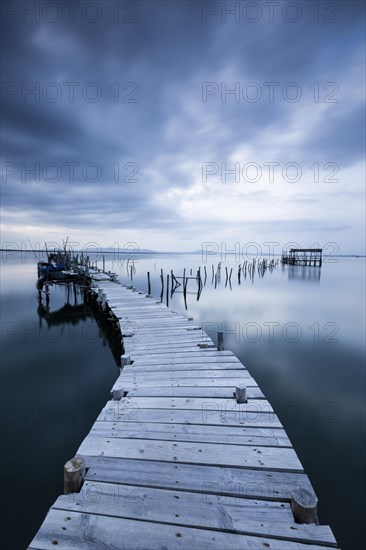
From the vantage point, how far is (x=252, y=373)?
10.5 m

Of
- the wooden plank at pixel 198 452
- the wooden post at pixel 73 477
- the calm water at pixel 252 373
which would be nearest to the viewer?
the wooden post at pixel 73 477

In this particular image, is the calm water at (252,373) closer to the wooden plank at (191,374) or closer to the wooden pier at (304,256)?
the wooden plank at (191,374)

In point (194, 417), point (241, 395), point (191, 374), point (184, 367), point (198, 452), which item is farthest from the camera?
point (184, 367)

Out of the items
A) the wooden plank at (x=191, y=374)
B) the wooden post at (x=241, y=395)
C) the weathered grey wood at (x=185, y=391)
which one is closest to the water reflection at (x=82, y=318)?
the wooden plank at (x=191, y=374)

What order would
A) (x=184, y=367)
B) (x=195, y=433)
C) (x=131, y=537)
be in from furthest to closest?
(x=184, y=367), (x=195, y=433), (x=131, y=537)

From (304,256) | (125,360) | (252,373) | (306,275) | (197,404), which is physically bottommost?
(252,373)

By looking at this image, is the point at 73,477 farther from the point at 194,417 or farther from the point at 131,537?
the point at 194,417

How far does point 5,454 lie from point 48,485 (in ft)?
5.43

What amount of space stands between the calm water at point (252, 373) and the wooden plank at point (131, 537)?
2713 mm

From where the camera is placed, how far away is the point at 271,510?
2994 mm

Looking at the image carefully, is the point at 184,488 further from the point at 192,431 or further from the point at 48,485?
the point at 48,485

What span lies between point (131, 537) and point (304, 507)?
182 cm

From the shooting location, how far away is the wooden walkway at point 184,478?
2727mm

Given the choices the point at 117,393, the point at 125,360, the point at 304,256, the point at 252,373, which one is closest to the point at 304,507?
the point at 117,393
